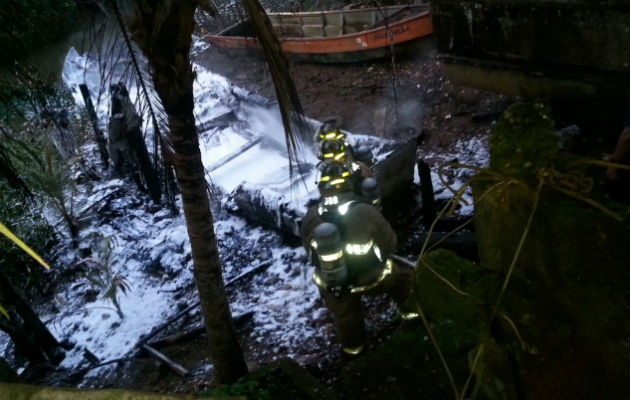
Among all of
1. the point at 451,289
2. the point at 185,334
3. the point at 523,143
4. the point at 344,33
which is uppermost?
the point at 523,143

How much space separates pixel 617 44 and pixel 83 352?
8.44 metres

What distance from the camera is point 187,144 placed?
408cm

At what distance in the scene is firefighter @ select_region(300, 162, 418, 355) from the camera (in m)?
4.67

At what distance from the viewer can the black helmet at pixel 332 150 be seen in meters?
5.55

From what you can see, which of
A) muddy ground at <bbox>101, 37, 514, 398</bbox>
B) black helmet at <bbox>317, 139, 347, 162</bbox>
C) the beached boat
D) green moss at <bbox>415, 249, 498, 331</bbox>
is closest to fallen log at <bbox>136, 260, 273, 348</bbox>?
muddy ground at <bbox>101, 37, 514, 398</bbox>

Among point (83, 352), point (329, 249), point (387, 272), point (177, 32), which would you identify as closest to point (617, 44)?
point (387, 272)

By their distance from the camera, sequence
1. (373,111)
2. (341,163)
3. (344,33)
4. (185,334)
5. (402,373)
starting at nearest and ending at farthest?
(402,373)
(341,163)
(185,334)
(373,111)
(344,33)

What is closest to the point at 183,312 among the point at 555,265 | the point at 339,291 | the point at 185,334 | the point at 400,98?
the point at 185,334

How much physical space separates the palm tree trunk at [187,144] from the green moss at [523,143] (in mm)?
2459

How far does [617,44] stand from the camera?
6855mm

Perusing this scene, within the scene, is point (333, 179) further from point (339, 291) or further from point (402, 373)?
point (402, 373)

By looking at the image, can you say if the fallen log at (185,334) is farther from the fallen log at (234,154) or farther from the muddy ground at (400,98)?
the muddy ground at (400,98)

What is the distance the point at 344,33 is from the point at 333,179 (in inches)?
421

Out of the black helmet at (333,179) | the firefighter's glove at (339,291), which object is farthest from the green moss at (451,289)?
the black helmet at (333,179)
